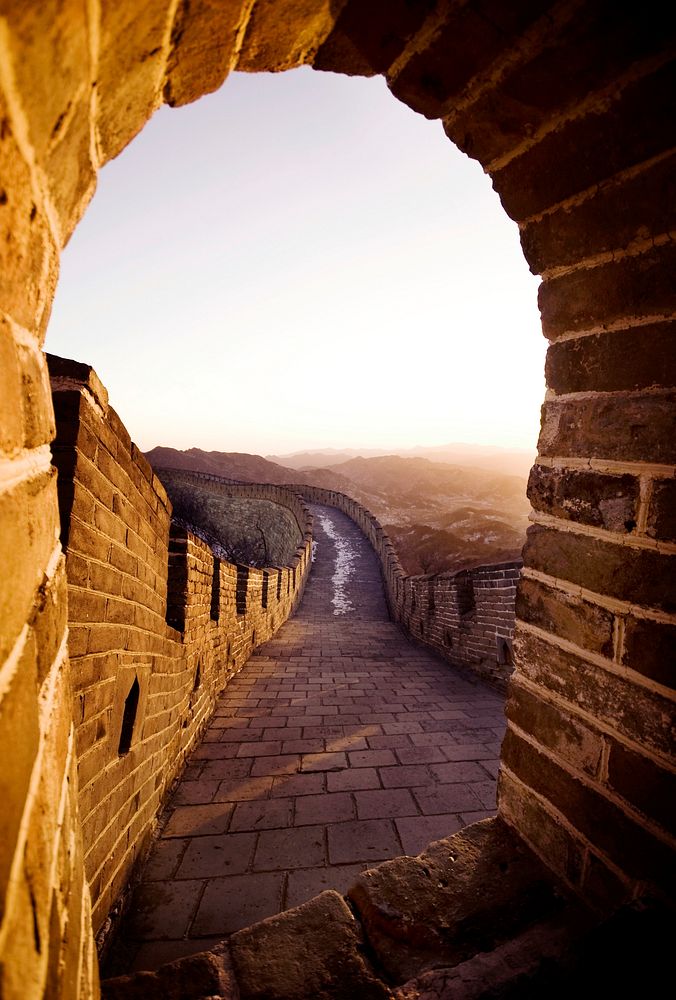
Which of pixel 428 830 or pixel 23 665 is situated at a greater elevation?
Result: pixel 23 665

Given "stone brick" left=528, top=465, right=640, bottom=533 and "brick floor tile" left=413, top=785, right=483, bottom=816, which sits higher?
"stone brick" left=528, top=465, right=640, bottom=533

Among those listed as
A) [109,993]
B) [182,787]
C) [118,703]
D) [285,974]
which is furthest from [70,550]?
[182,787]

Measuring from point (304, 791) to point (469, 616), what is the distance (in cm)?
375

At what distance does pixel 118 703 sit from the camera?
2.08 meters

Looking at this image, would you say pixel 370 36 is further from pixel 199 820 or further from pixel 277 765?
pixel 277 765

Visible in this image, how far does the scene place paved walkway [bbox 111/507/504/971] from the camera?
7.48 feet

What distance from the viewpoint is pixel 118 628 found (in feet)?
6.72

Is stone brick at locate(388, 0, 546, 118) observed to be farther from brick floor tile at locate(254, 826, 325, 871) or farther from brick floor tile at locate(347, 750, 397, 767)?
brick floor tile at locate(347, 750, 397, 767)

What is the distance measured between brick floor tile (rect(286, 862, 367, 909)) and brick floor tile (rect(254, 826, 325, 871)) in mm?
64

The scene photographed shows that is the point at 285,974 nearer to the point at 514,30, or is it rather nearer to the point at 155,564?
the point at 155,564

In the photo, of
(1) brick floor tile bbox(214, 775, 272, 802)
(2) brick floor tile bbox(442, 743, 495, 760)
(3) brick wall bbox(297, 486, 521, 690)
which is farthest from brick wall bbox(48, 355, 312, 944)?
(3) brick wall bbox(297, 486, 521, 690)

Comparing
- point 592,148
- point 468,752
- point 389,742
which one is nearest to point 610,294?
point 592,148

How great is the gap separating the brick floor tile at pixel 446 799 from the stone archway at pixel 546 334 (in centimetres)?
191

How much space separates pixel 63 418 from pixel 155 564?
1.37 metres
